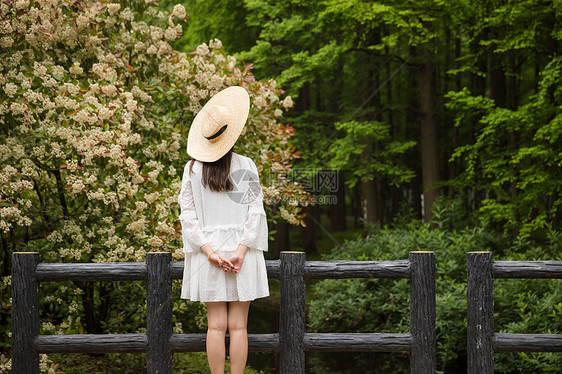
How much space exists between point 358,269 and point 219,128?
1610mm

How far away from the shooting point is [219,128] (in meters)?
4.12

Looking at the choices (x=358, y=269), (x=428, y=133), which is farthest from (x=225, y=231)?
(x=428, y=133)

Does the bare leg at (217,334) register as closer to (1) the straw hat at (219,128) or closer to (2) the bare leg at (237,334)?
(2) the bare leg at (237,334)

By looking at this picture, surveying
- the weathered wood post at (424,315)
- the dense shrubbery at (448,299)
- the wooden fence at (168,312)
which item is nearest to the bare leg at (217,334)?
the wooden fence at (168,312)

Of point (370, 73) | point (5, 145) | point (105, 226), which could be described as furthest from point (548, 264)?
point (370, 73)

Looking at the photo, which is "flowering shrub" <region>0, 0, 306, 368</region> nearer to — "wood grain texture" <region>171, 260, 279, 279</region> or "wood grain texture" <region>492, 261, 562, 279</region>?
"wood grain texture" <region>171, 260, 279, 279</region>

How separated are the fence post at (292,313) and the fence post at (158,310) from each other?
944 millimetres

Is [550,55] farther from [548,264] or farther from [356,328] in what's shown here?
[548,264]

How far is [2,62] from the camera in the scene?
18.7ft

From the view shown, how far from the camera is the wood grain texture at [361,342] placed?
4.45 metres

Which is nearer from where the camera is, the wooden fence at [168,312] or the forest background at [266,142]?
the wooden fence at [168,312]

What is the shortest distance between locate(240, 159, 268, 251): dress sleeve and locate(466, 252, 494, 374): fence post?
1.75 meters

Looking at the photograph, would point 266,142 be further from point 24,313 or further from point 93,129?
point 24,313

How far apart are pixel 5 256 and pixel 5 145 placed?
4.01ft
